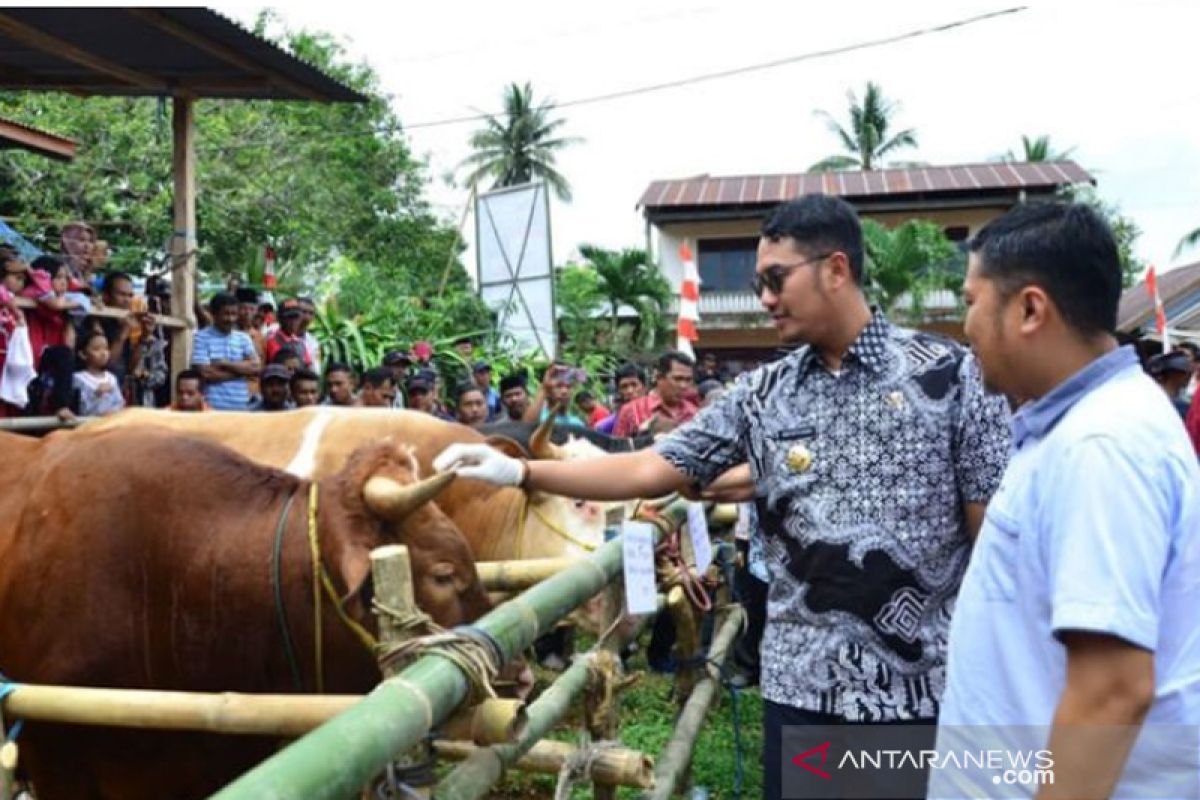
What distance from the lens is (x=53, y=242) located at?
1323 cm

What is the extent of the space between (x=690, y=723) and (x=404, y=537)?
1.97 meters

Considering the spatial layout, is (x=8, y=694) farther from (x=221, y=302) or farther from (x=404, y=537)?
(x=221, y=302)

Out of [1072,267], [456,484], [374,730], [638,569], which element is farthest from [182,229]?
[1072,267]

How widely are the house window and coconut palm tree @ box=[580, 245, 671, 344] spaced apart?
3.67 m

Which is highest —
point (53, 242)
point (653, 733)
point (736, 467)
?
point (53, 242)

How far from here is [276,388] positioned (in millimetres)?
7398

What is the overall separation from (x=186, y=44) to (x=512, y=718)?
583 cm

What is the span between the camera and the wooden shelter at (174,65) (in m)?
6.21

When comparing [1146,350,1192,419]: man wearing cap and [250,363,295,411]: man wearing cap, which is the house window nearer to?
[1146,350,1192,419]: man wearing cap

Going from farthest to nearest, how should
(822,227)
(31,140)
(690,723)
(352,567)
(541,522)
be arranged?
1. (31,140)
2. (541,522)
3. (690,723)
4. (352,567)
5. (822,227)

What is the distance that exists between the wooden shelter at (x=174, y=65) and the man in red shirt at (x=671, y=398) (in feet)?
9.67

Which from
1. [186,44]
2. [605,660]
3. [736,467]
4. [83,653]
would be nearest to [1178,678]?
[736,467]

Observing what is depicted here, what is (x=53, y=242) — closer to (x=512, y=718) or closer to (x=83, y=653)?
(x=83, y=653)

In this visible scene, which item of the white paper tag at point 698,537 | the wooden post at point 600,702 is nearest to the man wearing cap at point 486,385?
the white paper tag at point 698,537
